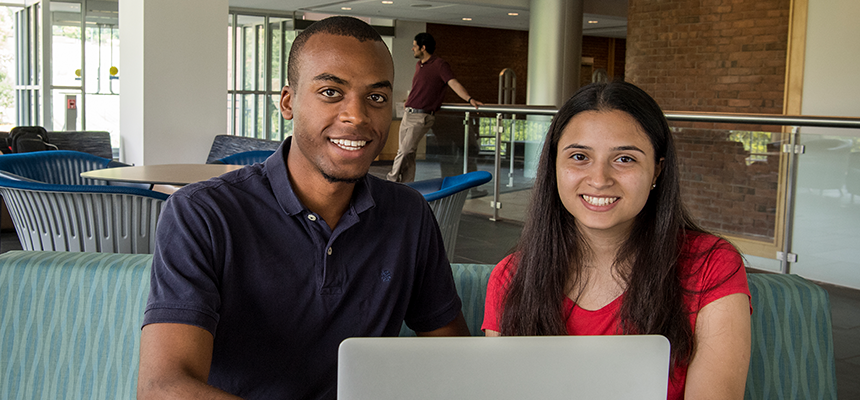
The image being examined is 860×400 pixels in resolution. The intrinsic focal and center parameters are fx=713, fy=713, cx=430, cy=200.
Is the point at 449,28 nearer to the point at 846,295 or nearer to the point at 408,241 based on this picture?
the point at 846,295

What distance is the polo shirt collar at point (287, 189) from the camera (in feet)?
4.02

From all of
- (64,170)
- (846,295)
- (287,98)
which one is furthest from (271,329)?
(846,295)

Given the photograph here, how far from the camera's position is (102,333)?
5.05ft

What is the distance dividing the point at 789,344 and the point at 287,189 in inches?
44.4

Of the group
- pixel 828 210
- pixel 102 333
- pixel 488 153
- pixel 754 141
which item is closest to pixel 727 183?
pixel 754 141

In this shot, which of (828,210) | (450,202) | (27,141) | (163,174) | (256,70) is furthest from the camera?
(256,70)

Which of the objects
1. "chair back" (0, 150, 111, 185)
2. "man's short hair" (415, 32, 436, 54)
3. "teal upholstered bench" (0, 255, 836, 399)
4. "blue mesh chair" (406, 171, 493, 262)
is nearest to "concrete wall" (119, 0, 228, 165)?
"chair back" (0, 150, 111, 185)

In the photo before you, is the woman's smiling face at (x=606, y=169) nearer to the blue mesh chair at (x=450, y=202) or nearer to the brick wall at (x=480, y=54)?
the blue mesh chair at (x=450, y=202)

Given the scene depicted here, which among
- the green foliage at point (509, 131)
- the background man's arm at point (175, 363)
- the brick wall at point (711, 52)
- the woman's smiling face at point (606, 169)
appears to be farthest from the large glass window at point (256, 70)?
the background man's arm at point (175, 363)

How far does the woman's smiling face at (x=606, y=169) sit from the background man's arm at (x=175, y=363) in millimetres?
708

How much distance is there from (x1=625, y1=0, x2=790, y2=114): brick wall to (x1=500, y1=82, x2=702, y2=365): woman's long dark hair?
19.4ft

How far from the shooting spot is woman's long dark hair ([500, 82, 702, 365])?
1306mm

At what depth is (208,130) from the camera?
5691 mm

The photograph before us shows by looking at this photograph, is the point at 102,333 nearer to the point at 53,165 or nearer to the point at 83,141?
the point at 53,165
